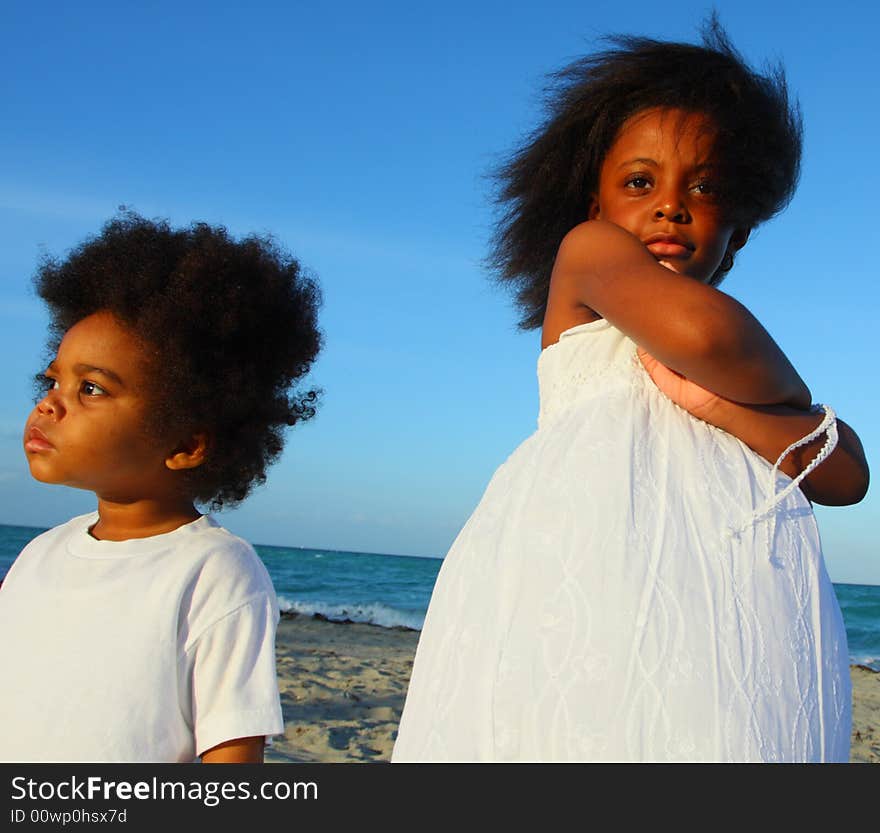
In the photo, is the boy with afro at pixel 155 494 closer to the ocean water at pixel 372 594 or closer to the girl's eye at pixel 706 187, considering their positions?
the girl's eye at pixel 706 187

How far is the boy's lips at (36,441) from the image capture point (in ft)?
7.23

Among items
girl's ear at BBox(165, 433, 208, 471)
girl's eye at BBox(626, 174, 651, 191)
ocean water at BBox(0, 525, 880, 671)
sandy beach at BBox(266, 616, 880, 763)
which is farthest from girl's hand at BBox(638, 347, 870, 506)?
ocean water at BBox(0, 525, 880, 671)

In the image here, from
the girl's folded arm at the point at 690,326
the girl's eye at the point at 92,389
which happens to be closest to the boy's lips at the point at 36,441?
the girl's eye at the point at 92,389

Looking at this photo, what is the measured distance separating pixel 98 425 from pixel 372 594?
21.4m

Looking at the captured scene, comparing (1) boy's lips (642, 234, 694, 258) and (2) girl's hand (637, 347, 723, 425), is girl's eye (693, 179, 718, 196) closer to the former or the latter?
(1) boy's lips (642, 234, 694, 258)

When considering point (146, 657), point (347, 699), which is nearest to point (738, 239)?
point (146, 657)

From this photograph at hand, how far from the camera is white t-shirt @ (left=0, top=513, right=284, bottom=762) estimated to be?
1972 mm

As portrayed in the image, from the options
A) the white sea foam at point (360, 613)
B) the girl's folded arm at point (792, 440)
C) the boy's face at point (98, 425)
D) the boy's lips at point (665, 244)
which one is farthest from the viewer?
the white sea foam at point (360, 613)

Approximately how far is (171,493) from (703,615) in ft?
4.62

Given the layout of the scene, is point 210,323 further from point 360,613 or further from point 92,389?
point 360,613

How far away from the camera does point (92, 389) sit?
227cm
